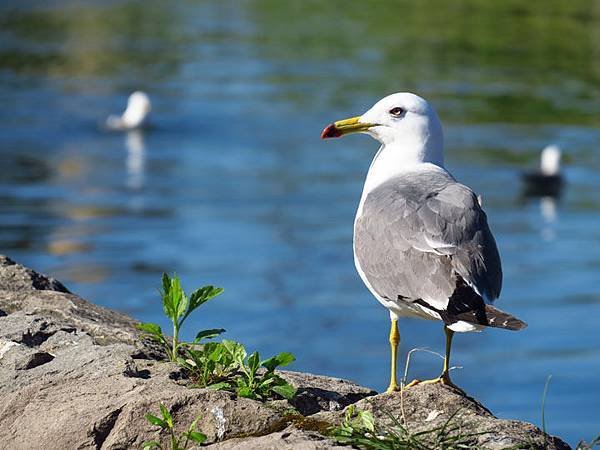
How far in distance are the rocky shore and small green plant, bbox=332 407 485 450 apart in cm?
4

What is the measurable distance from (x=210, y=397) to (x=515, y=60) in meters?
25.6

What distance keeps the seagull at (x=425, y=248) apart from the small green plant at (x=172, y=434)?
3.02 feet

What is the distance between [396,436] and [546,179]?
13319 mm

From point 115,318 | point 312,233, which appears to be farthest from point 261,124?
point 115,318

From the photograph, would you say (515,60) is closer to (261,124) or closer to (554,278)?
(261,124)

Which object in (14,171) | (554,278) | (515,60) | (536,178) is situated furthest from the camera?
(515,60)

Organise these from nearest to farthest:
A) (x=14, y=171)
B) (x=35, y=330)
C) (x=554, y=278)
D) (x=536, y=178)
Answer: (x=35, y=330) < (x=554, y=278) < (x=536, y=178) < (x=14, y=171)

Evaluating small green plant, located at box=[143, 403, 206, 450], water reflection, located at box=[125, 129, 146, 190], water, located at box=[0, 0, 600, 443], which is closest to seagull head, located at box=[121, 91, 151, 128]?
water reflection, located at box=[125, 129, 146, 190]

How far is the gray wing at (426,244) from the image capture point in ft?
14.4

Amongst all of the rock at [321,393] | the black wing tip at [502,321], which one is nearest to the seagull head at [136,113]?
the rock at [321,393]

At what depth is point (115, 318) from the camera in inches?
203

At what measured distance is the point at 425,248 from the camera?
4562mm

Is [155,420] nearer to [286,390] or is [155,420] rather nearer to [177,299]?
[286,390]

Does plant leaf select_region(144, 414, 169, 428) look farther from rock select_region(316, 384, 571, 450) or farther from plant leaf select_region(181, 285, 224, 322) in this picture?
plant leaf select_region(181, 285, 224, 322)
